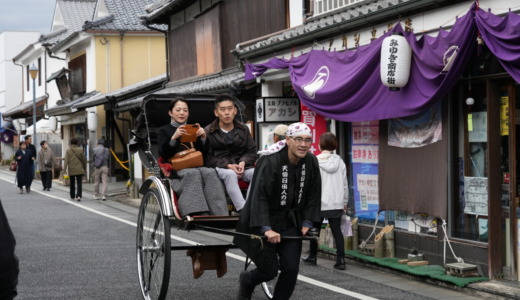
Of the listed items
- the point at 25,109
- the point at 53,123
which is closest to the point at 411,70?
the point at 53,123

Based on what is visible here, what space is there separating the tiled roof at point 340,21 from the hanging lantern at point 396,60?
440 mm

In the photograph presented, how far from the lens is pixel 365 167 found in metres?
11.3

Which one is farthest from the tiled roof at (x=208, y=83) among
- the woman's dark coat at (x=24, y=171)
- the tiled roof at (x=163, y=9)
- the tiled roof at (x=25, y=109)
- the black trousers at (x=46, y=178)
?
the tiled roof at (x=25, y=109)

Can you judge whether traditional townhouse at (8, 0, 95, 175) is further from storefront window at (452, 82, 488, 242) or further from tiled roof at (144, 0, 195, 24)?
storefront window at (452, 82, 488, 242)

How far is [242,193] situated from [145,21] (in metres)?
16.9

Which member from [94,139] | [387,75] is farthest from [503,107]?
[94,139]

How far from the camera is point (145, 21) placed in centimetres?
2370

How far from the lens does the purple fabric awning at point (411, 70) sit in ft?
25.3

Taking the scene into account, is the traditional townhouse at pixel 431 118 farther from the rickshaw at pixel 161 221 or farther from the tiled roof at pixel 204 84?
the tiled roof at pixel 204 84

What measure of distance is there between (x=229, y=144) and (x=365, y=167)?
13.0 feet

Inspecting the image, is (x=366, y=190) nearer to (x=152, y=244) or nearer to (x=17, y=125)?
(x=152, y=244)

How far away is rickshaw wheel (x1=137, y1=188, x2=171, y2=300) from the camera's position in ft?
23.4

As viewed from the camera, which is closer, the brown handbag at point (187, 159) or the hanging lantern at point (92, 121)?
the brown handbag at point (187, 159)

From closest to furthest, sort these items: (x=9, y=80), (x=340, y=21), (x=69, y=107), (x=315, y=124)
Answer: (x=340, y=21) < (x=315, y=124) < (x=69, y=107) < (x=9, y=80)
